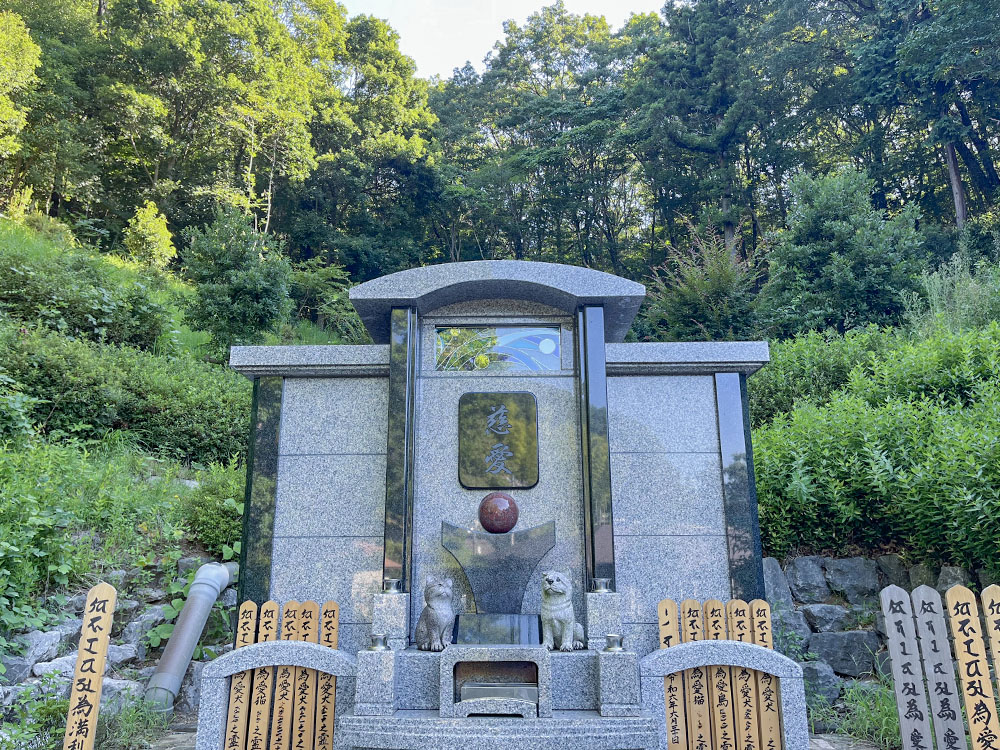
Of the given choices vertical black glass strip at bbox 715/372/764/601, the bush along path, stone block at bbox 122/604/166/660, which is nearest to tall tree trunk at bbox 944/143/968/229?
vertical black glass strip at bbox 715/372/764/601

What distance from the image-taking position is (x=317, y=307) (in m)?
15.8

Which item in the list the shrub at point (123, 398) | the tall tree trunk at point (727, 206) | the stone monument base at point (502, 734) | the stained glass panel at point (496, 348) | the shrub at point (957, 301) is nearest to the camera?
the stone monument base at point (502, 734)

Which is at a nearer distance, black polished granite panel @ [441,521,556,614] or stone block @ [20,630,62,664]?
stone block @ [20,630,62,664]

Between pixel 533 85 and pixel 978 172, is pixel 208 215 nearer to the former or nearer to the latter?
pixel 533 85

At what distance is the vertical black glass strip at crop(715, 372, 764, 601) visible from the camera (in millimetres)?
4566

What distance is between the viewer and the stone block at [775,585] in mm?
5078

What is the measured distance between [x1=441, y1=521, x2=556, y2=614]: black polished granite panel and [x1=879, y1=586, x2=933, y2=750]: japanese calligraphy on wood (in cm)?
207

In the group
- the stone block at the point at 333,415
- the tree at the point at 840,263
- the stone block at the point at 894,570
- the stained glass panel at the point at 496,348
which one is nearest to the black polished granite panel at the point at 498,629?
the stone block at the point at 333,415

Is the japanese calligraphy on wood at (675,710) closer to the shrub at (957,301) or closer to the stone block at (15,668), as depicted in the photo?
the stone block at (15,668)

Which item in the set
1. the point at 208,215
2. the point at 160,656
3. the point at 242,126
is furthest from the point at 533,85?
the point at 160,656

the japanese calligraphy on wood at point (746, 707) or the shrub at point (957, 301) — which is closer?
the japanese calligraphy on wood at point (746, 707)

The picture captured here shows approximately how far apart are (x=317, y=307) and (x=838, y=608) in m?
13.4

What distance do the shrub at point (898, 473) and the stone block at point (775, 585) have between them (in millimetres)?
226

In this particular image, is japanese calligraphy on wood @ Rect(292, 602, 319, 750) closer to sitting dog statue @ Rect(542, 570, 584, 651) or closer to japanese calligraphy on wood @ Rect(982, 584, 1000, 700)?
sitting dog statue @ Rect(542, 570, 584, 651)
